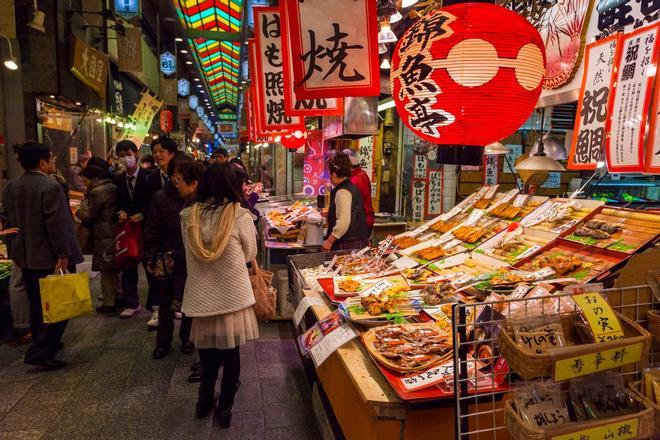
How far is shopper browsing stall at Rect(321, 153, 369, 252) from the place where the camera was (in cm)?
543

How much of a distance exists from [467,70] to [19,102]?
10618 millimetres

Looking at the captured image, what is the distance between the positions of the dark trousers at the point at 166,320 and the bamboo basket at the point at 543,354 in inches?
171

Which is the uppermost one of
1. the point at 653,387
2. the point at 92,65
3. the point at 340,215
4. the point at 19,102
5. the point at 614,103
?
the point at 92,65

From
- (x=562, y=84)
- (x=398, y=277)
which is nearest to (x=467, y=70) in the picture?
(x=398, y=277)

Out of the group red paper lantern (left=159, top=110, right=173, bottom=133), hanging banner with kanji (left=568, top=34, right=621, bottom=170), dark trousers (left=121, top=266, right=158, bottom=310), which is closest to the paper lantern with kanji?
hanging banner with kanji (left=568, top=34, right=621, bottom=170)

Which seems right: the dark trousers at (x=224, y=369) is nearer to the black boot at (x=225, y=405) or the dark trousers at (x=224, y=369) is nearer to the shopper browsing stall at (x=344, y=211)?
the black boot at (x=225, y=405)

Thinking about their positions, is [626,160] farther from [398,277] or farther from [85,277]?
[85,277]

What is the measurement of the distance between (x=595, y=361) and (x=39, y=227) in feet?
17.3

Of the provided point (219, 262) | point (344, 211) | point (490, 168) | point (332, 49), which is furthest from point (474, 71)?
point (490, 168)

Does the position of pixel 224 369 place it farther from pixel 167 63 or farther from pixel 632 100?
pixel 167 63

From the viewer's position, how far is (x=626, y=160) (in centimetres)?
349

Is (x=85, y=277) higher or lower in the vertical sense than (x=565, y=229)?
lower

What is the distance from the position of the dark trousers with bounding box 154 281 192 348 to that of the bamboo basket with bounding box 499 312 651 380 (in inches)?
171

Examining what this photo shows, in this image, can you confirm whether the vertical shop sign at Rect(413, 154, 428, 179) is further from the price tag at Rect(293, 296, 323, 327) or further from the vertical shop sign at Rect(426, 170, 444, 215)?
the price tag at Rect(293, 296, 323, 327)
